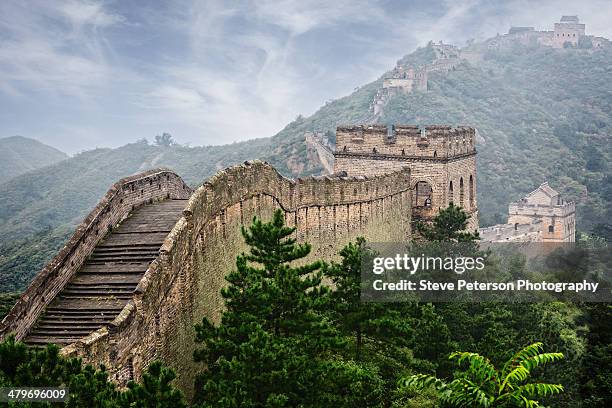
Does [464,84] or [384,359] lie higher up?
[464,84]

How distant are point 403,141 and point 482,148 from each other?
73.3 metres

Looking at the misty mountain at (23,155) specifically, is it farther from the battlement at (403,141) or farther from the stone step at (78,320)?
the stone step at (78,320)

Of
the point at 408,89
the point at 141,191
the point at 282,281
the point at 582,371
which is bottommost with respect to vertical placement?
the point at 582,371

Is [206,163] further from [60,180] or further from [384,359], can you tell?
[384,359]

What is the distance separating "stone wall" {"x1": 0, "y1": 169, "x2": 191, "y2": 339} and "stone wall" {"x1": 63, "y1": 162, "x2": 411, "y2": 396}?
5.28 ft

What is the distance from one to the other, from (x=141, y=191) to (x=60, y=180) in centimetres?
8693

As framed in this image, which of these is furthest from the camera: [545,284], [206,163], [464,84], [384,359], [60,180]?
[464,84]

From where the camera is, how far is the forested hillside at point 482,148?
272 ft

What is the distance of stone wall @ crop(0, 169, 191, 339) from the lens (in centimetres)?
1198

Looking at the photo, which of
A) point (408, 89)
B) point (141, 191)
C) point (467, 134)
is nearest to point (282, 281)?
point (141, 191)

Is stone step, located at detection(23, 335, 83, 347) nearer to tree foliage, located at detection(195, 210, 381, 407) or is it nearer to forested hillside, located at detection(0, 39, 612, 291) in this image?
tree foliage, located at detection(195, 210, 381, 407)

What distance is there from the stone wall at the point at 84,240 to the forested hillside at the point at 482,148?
114 feet

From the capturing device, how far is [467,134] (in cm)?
3027

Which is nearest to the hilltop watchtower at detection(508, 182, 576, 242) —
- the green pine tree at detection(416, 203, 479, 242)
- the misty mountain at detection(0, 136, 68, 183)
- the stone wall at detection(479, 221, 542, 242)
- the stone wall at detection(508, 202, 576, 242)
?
the stone wall at detection(508, 202, 576, 242)
